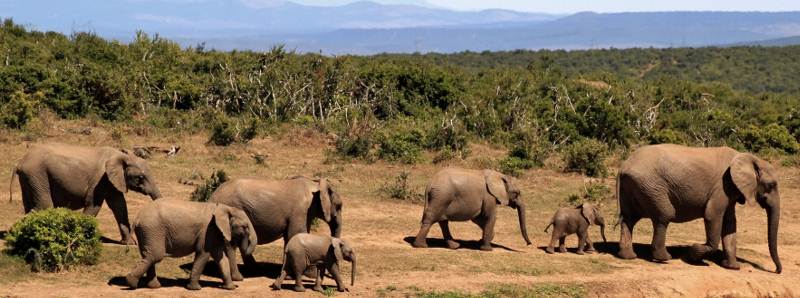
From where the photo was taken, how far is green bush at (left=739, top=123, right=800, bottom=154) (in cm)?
3688

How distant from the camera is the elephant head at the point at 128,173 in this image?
58.1ft

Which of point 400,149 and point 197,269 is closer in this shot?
point 197,269

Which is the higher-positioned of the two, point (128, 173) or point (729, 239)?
point (128, 173)

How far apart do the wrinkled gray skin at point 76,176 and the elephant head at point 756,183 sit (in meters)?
10.2

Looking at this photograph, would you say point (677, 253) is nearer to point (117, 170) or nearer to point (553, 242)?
point (553, 242)

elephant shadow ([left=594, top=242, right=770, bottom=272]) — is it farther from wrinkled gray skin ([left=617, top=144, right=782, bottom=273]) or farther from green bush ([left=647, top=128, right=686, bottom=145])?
green bush ([left=647, top=128, right=686, bottom=145])

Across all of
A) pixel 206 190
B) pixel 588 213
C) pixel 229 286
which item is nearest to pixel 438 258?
pixel 588 213

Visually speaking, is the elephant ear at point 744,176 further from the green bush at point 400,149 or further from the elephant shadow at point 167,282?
the green bush at point 400,149

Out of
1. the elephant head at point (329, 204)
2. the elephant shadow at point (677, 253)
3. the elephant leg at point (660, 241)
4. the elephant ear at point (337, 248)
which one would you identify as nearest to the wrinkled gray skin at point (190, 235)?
the elephant ear at point (337, 248)

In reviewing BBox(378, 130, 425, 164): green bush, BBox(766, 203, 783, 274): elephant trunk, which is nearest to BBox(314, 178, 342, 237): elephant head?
BBox(766, 203, 783, 274): elephant trunk

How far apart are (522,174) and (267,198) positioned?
1450 centimetres

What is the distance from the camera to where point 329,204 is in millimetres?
16812

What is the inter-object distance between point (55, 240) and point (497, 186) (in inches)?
306

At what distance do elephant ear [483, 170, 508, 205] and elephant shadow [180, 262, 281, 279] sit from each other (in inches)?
169
